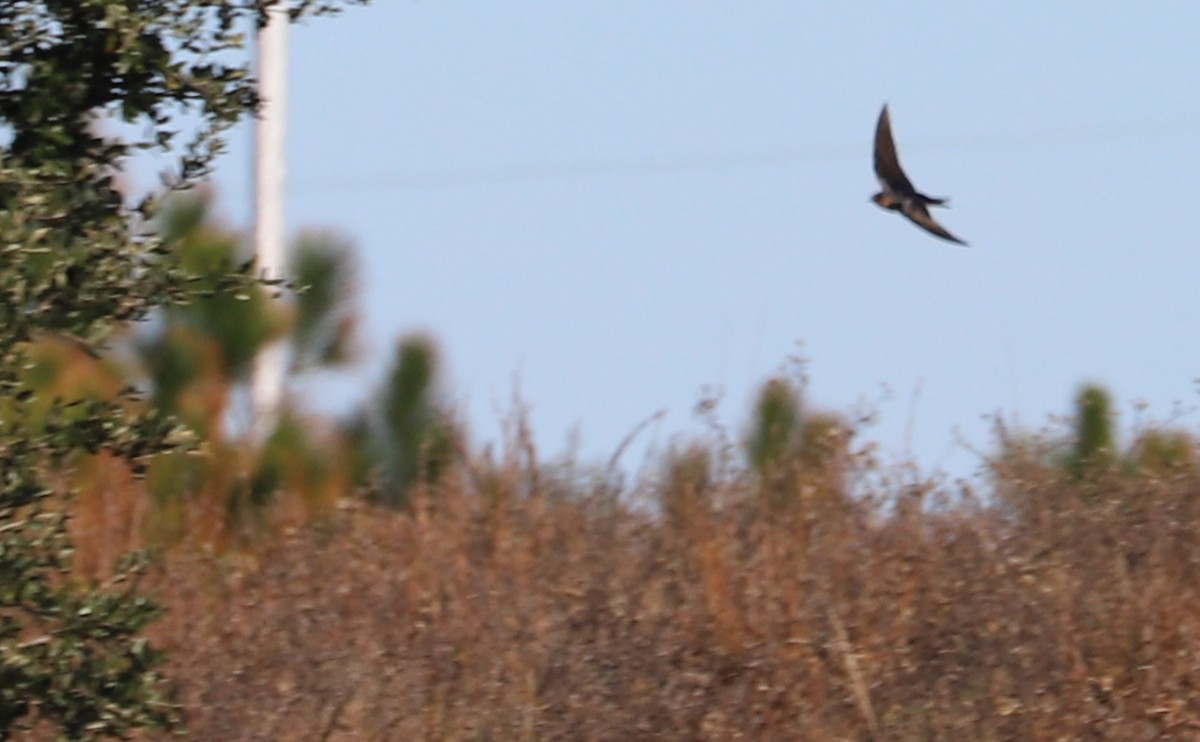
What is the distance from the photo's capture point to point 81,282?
412 centimetres

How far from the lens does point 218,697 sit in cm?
654

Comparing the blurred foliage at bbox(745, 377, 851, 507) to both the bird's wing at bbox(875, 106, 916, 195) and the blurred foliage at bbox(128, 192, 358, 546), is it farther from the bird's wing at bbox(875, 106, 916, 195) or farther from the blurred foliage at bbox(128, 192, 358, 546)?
the blurred foliage at bbox(128, 192, 358, 546)

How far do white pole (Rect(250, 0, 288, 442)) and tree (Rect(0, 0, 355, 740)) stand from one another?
7048 mm

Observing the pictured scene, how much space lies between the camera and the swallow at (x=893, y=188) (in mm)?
5633

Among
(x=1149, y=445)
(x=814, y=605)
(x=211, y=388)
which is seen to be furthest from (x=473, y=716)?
(x=211, y=388)

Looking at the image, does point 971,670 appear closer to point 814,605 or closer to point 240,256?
point 814,605

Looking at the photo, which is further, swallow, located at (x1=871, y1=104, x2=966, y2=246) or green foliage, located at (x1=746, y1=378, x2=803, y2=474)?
green foliage, located at (x1=746, y1=378, x2=803, y2=474)

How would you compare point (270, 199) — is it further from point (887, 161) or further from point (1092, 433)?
point (887, 161)

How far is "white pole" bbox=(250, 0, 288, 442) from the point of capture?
1191 cm

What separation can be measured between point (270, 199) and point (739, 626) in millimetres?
6450

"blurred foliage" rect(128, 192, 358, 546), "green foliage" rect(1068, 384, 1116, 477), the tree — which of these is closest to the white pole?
"blurred foliage" rect(128, 192, 358, 546)

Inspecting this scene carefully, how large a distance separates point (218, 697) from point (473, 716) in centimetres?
79

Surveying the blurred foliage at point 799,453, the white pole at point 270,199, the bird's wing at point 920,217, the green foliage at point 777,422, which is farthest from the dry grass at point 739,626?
the white pole at point 270,199

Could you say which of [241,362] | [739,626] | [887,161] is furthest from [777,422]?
[241,362]
